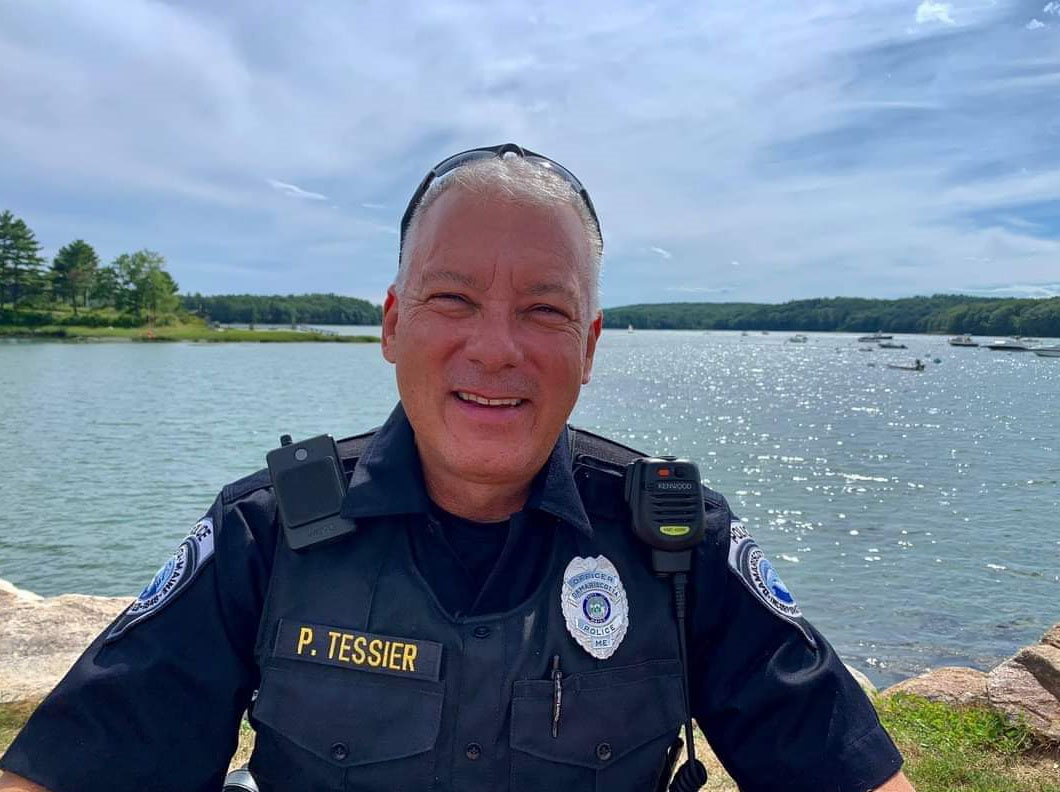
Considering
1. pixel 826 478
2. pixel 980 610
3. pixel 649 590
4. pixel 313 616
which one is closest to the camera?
pixel 313 616

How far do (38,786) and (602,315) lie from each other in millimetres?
2048

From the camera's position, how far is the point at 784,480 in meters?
23.0

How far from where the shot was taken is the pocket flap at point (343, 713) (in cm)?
203

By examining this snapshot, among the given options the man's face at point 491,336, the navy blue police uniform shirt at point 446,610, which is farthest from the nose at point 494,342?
the navy blue police uniform shirt at point 446,610

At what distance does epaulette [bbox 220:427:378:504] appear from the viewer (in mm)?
2232

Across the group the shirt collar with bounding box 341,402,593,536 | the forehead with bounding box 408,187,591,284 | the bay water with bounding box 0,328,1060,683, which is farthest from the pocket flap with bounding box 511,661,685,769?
the bay water with bounding box 0,328,1060,683

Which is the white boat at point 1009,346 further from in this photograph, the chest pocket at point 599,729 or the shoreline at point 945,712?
the chest pocket at point 599,729

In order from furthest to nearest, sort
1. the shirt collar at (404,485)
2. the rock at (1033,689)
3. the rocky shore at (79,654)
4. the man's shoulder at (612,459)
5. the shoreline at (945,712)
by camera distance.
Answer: the rocky shore at (79,654), the rock at (1033,689), the shoreline at (945,712), the man's shoulder at (612,459), the shirt collar at (404,485)

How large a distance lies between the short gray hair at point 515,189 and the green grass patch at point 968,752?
14.0 feet

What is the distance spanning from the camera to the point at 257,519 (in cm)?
218

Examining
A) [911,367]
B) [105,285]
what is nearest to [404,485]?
[911,367]

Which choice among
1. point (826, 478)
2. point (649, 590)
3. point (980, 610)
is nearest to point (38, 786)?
point (649, 590)

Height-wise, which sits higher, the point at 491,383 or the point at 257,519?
the point at 491,383

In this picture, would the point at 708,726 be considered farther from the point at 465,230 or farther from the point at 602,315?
the point at 465,230
